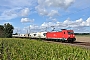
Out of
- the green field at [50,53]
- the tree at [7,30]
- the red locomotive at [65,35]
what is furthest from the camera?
the tree at [7,30]

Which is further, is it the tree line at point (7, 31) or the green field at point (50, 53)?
the tree line at point (7, 31)

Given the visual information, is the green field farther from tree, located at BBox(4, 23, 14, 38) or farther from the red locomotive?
tree, located at BBox(4, 23, 14, 38)

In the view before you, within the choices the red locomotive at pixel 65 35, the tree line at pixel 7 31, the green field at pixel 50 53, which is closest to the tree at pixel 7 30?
the tree line at pixel 7 31

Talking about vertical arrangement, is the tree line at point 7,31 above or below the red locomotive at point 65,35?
above

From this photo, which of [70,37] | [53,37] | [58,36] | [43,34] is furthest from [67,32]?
[43,34]

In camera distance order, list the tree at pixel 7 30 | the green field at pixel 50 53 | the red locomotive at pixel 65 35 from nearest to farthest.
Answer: the green field at pixel 50 53 < the red locomotive at pixel 65 35 < the tree at pixel 7 30

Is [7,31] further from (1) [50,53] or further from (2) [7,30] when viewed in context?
(1) [50,53]

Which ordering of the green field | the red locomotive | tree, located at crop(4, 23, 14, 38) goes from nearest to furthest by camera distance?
1. the green field
2. the red locomotive
3. tree, located at crop(4, 23, 14, 38)

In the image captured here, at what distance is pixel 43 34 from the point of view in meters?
76.4

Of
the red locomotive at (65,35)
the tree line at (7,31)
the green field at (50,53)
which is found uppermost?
the tree line at (7,31)

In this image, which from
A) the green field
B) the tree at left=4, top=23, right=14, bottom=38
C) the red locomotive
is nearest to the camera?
the green field

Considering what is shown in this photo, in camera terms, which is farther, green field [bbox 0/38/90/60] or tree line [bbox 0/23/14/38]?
tree line [bbox 0/23/14/38]

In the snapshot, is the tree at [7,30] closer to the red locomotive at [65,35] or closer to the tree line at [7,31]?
the tree line at [7,31]

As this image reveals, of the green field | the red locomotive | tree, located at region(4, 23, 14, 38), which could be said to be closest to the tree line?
tree, located at region(4, 23, 14, 38)
